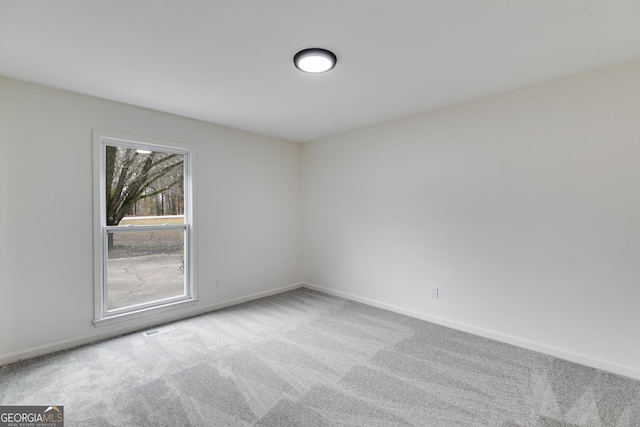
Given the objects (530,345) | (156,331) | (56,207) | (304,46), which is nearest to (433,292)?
(530,345)

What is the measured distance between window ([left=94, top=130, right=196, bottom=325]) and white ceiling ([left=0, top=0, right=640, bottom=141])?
0.62 metres

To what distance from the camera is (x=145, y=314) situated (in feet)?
10.3

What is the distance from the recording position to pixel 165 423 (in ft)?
5.67

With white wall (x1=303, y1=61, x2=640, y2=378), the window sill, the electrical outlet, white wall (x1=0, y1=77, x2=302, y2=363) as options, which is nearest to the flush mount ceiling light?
white wall (x1=303, y1=61, x2=640, y2=378)

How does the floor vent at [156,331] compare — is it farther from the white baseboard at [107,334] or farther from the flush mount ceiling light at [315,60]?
the flush mount ceiling light at [315,60]

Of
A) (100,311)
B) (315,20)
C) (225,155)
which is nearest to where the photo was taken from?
(315,20)

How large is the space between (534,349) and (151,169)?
4277 mm

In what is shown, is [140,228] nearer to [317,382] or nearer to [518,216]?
[317,382]

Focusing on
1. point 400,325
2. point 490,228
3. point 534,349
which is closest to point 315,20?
point 490,228

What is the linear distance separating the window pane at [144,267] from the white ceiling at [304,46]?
1463mm

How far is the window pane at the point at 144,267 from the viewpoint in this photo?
3.02 meters

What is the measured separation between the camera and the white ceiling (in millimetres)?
1618

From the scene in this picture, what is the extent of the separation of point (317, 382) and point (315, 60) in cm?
237

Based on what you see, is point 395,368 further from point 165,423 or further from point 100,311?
point 100,311
